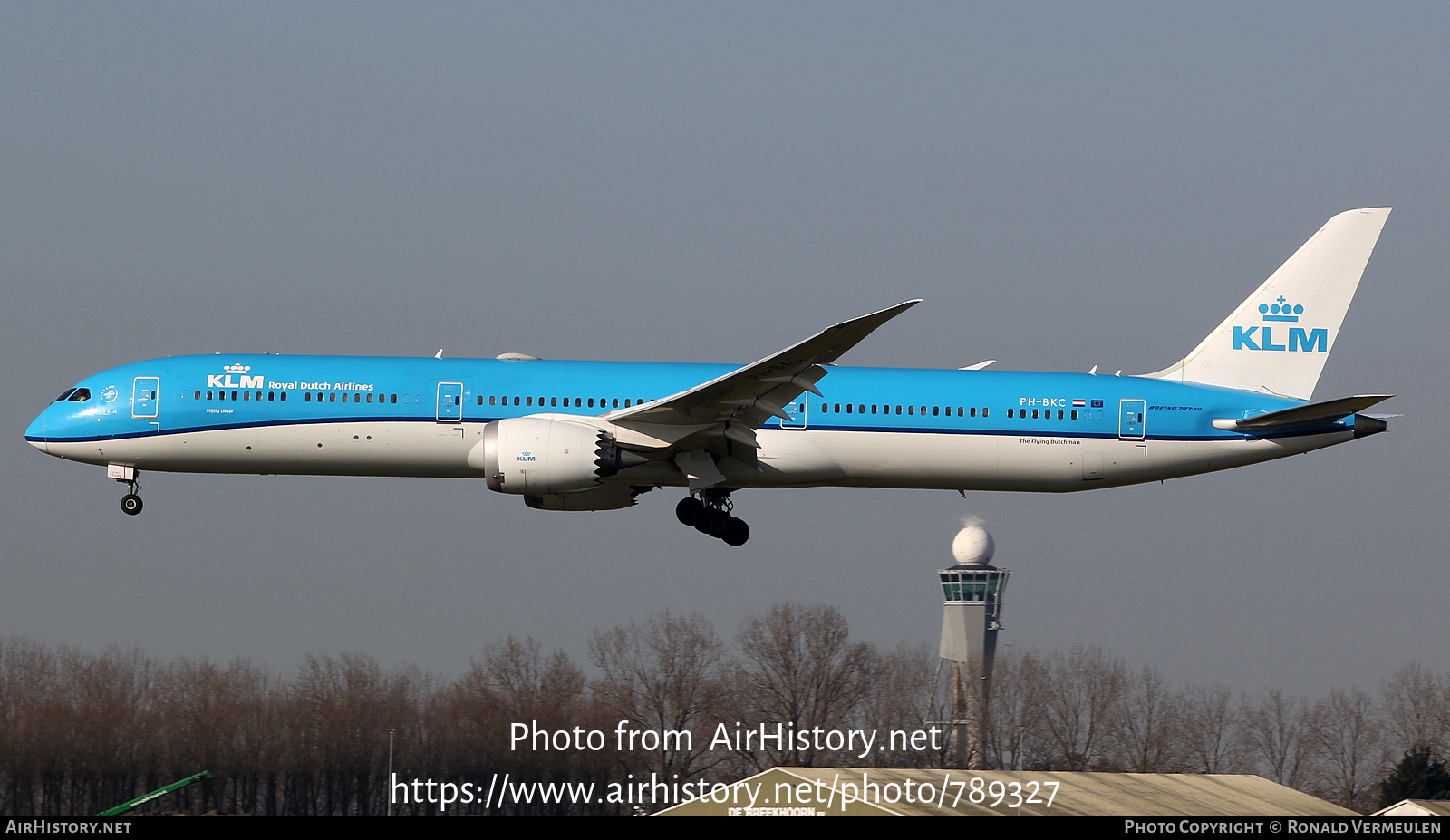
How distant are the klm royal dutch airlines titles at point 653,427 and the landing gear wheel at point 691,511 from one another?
4 cm

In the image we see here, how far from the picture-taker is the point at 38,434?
107 feet

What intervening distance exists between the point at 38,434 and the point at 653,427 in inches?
517

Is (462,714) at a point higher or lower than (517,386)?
lower

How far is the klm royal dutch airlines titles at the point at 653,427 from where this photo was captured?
30.7 m

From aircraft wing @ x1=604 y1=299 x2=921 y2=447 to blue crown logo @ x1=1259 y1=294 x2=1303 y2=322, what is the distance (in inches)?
459

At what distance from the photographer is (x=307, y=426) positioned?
31.2 metres

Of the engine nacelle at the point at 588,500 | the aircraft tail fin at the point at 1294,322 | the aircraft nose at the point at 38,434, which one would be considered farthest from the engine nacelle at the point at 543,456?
the aircraft tail fin at the point at 1294,322

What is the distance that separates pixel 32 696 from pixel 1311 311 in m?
33.7

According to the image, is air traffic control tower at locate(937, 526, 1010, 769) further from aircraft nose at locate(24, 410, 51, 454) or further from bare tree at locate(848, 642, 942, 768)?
aircraft nose at locate(24, 410, 51, 454)

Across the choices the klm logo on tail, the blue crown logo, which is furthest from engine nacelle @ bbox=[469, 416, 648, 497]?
the blue crown logo

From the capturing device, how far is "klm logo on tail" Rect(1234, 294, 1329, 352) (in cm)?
3466
